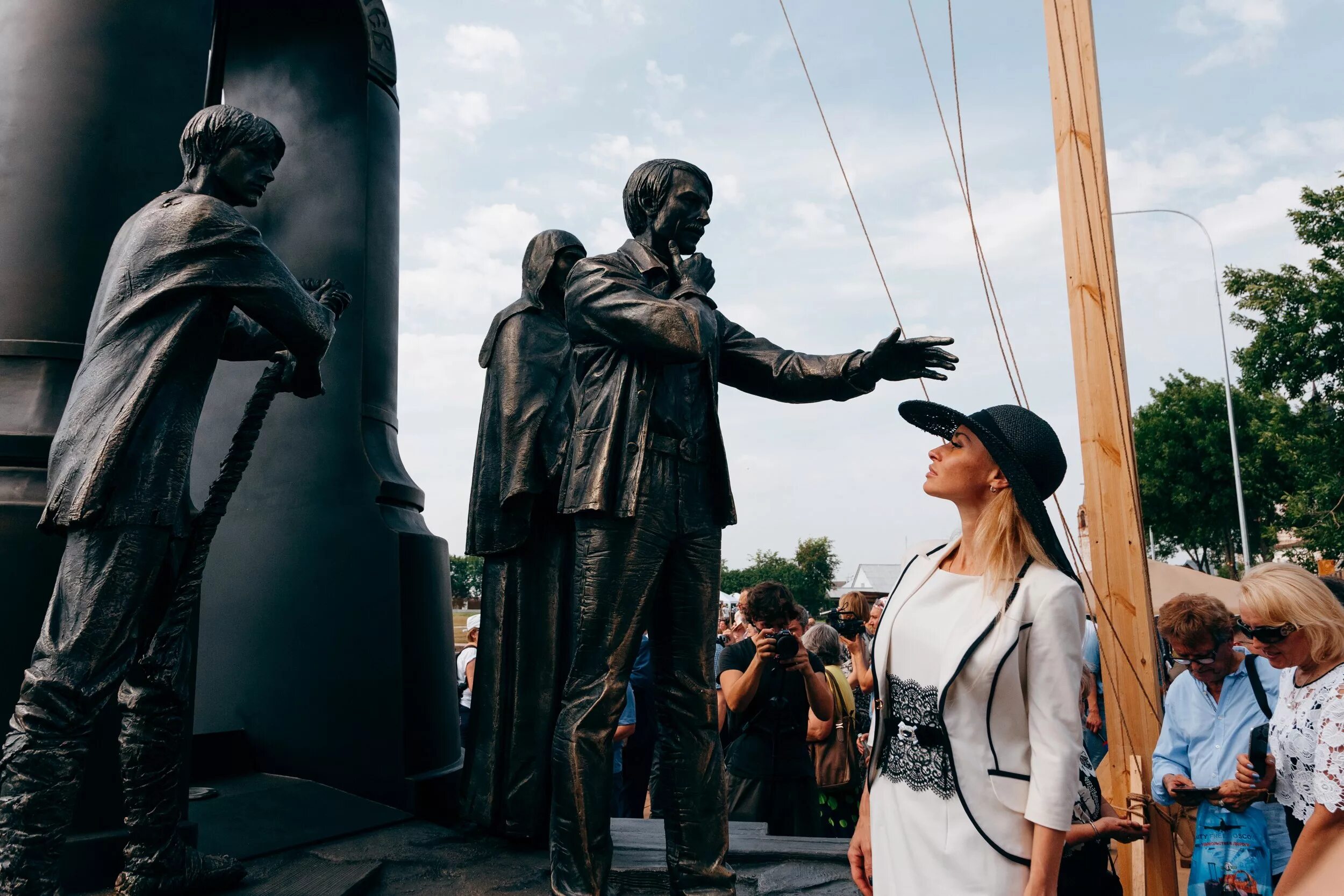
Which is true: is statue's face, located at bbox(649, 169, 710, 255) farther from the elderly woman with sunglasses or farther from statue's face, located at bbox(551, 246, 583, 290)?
the elderly woman with sunglasses

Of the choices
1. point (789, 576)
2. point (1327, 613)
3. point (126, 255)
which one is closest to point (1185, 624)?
point (1327, 613)

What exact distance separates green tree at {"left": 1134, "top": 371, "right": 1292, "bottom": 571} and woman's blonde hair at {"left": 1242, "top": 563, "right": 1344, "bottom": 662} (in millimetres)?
33521

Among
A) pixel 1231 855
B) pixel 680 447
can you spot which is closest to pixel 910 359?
pixel 680 447

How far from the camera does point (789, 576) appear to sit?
8506cm

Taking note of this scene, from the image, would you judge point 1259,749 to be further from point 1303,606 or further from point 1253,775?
point 1303,606

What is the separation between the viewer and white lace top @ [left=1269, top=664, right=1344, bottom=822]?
2.80 m

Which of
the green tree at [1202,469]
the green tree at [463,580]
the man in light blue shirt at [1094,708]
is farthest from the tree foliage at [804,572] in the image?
the man in light blue shirt at [1094,708]

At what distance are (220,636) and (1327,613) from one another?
16.7ft

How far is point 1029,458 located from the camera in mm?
2156

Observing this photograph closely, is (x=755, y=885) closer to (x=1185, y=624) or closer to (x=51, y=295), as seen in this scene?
(x=1185, y=624)

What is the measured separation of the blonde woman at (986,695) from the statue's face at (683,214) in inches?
66.5

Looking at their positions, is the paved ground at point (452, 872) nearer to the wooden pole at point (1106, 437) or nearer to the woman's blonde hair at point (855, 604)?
the wooden pole at point (1106, 437)

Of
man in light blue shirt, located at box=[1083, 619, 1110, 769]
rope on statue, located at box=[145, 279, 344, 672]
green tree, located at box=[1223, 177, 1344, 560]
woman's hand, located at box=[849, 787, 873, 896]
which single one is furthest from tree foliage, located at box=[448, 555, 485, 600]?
woman's hand, located at box=[849, 787, 873, 896]

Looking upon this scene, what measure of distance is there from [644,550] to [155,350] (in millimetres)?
1612
